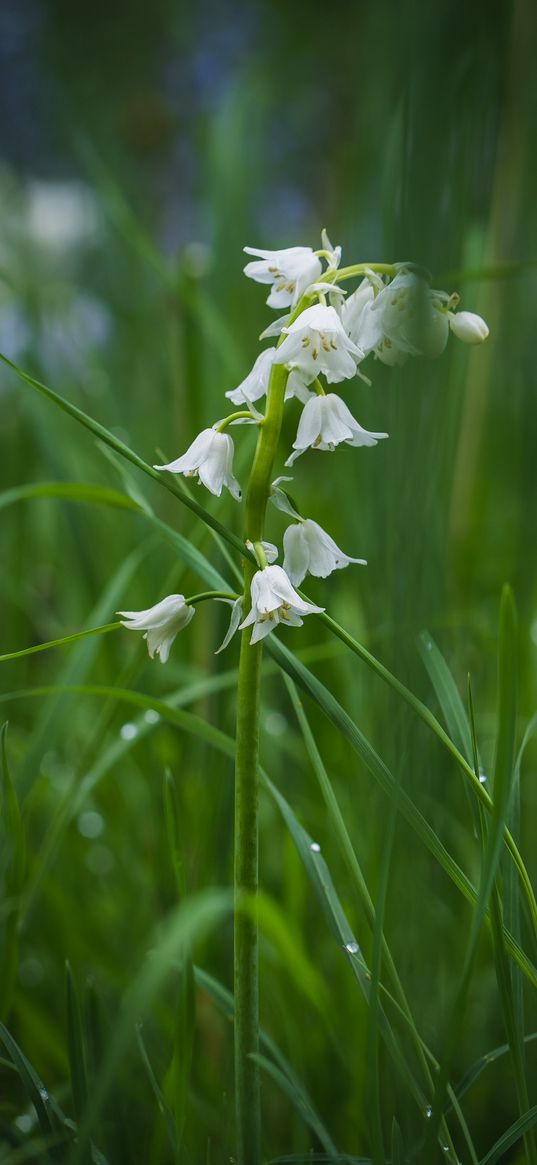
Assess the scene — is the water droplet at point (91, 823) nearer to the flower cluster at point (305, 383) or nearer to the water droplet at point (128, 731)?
the water droplet at point (128, 731)

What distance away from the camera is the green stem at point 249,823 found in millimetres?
599

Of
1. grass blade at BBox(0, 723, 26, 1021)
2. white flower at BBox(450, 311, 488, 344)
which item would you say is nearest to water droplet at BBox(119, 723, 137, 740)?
grass blade at BBox(0, 723, 26, 1021)

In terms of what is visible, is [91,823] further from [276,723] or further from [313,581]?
[313,581]

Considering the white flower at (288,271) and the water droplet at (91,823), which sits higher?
the white flower at (288,271)

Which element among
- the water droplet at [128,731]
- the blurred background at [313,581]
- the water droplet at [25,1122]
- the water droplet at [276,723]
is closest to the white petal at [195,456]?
the blurred background at [313,581]

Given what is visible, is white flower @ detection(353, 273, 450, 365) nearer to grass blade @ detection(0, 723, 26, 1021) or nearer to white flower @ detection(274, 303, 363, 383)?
white flower @ detection(274, 303, 363, 383)

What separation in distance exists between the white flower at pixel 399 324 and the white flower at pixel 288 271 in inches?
1.7

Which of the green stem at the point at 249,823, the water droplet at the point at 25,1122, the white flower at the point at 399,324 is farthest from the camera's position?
the water droplet at the point at 25,1122

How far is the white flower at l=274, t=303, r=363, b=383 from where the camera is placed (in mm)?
575

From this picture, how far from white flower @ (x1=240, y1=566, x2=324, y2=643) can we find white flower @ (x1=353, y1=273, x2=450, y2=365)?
0.15 metres

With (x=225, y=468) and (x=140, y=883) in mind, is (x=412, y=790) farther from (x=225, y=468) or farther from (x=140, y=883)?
(x=140, y=883)

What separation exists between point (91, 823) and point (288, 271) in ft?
3.21

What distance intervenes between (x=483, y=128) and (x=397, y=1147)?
65 cm

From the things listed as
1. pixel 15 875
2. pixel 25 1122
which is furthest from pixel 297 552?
pixel 25 1122
